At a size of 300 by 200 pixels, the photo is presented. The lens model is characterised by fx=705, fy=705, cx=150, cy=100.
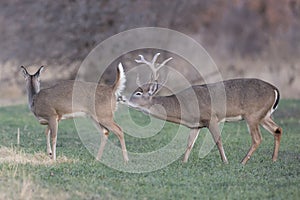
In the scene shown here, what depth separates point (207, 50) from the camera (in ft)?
89.3

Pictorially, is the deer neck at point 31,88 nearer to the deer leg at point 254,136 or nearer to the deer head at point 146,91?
the deer head at point 146,91

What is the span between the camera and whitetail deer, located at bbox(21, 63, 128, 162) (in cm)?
1081

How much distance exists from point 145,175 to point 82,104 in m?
2.20

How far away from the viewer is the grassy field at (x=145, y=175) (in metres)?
7.98

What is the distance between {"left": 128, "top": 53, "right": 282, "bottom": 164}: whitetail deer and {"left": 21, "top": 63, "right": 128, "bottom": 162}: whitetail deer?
498 mm

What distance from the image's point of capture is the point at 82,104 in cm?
1097

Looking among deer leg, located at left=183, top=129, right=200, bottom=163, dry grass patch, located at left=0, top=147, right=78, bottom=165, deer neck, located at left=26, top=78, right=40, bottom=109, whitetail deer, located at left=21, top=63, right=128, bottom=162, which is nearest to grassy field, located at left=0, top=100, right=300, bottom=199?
dry grass patch, located at left=0, top=147, right=78, bottom=165

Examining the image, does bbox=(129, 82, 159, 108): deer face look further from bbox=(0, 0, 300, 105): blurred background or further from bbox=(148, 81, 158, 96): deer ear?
bbox=(0, 0, 300, 105): blurred background

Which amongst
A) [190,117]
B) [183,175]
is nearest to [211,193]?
[183,175]

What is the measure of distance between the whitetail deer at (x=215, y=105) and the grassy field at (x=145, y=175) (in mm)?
541

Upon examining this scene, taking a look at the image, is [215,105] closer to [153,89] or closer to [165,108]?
[165,108]

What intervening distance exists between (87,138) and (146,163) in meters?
3.37

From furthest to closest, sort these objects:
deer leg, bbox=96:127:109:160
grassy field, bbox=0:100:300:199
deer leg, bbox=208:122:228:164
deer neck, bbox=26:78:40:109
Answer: deer neck, bbox=26:78:40:109 → deer leg, bbox=96:127:109:160 → deer leg, bbox=208:122:228:164 → grassy field, bbox=0:100:300:199

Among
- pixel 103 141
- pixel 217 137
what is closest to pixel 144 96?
pixel 103 141
